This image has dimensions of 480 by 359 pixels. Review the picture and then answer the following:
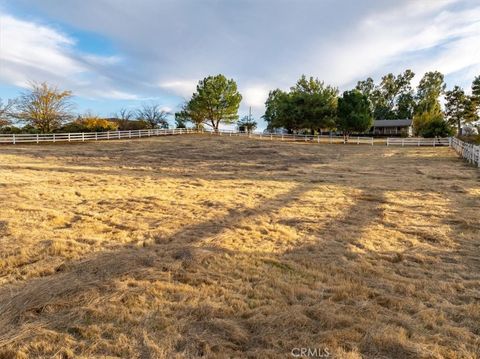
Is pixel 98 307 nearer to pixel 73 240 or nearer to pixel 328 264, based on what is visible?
pixel 73 240

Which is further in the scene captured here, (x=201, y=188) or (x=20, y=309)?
(x=201, y=188)

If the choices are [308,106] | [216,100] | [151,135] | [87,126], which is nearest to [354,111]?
[308,106]

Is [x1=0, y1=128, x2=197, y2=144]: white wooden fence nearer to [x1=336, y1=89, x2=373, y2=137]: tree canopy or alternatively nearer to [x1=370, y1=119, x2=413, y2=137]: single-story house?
[x1=336, y1=89, x2=373, y2=137]: tree canopy

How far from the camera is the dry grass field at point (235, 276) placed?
9.45 feet

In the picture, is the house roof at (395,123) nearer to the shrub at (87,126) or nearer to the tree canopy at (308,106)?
the tree canopy at (308,106)

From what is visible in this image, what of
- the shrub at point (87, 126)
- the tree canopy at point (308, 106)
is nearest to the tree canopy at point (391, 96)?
the tree canopy at point (308, 106)

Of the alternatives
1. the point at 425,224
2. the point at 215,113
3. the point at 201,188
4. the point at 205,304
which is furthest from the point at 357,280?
the point at 215,113

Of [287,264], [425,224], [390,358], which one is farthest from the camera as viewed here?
[425,224]

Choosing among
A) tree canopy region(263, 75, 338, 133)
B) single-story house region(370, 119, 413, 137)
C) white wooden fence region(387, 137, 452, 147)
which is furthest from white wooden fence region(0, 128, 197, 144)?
single-story house region(370, 119, 413, 137)

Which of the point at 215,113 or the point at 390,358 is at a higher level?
the point at 215,113

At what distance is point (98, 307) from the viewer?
11.0ft

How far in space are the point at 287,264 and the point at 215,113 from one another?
4281cm

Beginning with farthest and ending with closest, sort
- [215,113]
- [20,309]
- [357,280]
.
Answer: [215,113] → [357,280] → [20,309]

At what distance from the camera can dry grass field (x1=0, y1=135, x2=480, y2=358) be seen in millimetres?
2881
